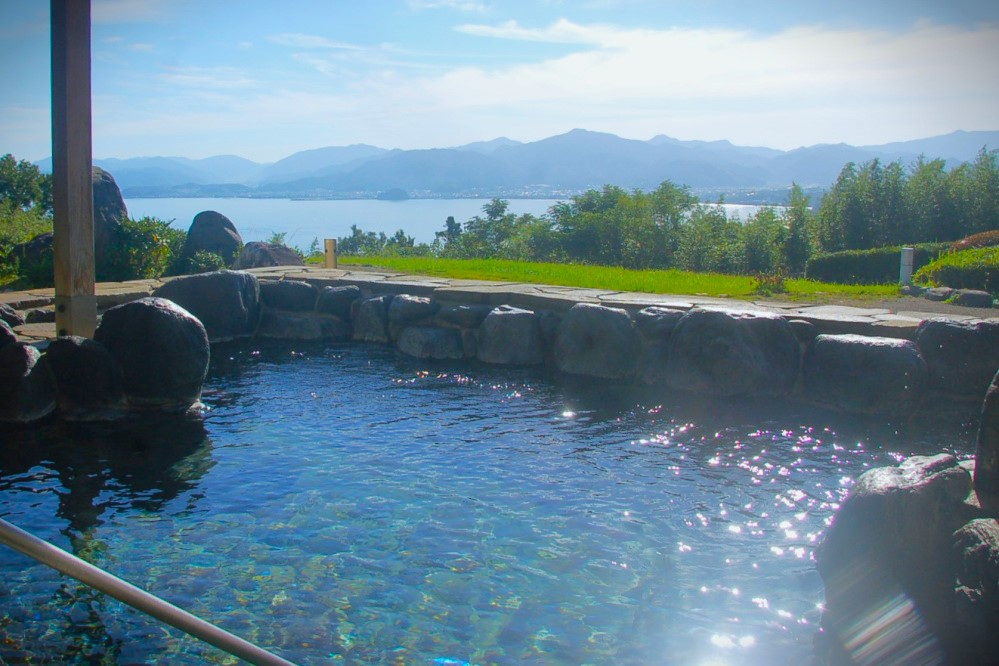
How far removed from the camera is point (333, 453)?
6.65 meters

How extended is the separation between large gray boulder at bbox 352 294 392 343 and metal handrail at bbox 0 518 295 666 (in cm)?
911

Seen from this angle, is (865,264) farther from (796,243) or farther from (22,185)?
(22,185)

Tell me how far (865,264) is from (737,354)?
7.58m

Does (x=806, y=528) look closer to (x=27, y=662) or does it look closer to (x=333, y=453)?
(x=333, y=453)

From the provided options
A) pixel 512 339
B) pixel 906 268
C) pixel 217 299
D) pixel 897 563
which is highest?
pixel 906 268

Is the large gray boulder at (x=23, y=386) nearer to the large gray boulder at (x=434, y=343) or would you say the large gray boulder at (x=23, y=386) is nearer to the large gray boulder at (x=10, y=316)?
the large gray boulder at (x=10, y=316)

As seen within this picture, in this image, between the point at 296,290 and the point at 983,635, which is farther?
the point at 296,290

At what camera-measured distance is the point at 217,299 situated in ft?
36.0

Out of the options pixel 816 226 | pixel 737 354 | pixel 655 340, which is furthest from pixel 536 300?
pixel 816 226

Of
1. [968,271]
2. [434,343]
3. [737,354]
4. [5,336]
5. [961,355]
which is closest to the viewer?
[961,355]

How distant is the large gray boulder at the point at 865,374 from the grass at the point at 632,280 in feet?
7.62

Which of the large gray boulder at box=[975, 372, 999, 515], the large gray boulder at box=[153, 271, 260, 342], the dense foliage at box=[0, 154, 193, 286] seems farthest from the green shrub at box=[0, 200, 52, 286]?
the large gray boulder at box=[975, 372, 999, 515]

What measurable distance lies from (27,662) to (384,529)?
2123 millimetres

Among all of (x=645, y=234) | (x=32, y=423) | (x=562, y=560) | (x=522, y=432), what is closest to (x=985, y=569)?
(x=562, y=560)
